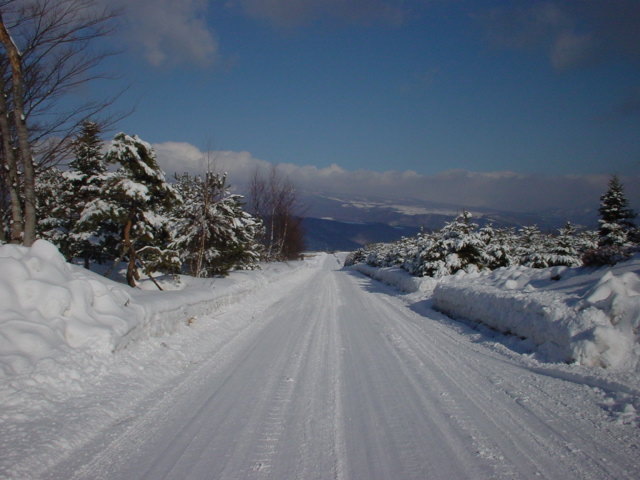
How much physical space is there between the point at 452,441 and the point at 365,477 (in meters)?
1.09

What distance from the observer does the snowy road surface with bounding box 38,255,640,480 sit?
9.87 feet

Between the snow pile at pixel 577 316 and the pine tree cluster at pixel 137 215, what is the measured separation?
34.9ft

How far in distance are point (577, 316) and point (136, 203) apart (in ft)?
43.0

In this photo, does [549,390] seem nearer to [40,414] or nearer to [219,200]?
[40,414]

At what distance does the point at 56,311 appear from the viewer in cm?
528

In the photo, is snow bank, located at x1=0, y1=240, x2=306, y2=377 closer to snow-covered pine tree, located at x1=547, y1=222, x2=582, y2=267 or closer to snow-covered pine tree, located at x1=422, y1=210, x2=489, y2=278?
snow-covered pine tree, located at x1=422, y1=210, x2=489, y2=278

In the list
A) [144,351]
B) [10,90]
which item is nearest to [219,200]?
[10,90]

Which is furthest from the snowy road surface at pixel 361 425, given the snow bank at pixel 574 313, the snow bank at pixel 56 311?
the snow bank at pixel 56 311

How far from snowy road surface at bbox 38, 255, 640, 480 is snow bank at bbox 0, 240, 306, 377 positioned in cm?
139

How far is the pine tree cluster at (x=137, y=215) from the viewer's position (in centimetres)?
1227

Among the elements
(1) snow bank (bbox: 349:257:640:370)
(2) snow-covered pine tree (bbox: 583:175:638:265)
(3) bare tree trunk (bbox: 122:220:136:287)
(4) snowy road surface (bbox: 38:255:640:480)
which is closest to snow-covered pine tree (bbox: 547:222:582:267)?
(2) snow-covered pine tree (bbox: 583:175:638:265)

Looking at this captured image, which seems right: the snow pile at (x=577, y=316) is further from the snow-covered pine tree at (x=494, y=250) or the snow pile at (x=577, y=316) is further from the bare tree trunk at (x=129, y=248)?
the bare tree trunk at (x=129, y=248)

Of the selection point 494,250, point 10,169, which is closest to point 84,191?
point 10,169

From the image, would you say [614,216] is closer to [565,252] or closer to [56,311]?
[565,252]
